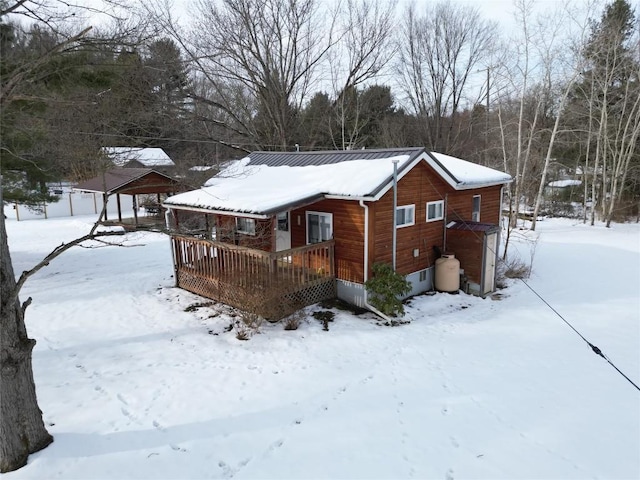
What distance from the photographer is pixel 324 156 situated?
12977 millimetres

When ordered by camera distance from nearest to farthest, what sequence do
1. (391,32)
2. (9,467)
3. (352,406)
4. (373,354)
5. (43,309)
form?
1. (9,467)
2. (352,406)
3. (373,354)
4. (43,309)
5. (391,32)

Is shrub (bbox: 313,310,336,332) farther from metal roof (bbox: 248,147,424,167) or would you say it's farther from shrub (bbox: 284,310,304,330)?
metal roof (bbox: 248,147,424,167)

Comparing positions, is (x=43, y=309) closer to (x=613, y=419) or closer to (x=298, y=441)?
(x=298, y=441)

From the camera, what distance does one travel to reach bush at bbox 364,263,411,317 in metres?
9.55

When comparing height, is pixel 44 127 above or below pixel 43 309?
above

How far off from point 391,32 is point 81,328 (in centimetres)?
2406

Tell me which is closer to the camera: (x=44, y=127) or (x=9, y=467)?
(x=9, y=467)

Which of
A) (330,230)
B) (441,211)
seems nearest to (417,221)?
(441,211)

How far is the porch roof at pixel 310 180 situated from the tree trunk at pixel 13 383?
5.02 meters

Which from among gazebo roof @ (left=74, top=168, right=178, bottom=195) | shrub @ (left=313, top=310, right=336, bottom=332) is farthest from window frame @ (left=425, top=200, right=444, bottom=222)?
gazebo roof @ (left=74, top=168, right=178, bottom=195)

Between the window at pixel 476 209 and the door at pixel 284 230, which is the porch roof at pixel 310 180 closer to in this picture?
the window at pixel 476 209

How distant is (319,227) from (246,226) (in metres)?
2.58

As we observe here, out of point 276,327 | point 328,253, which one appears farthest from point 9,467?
point 328,253

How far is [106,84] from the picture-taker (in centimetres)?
710
